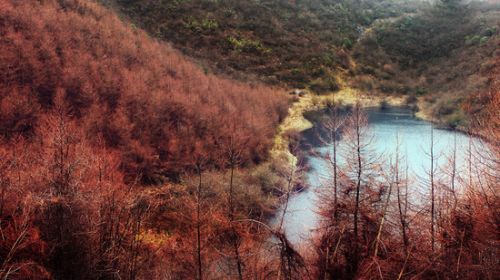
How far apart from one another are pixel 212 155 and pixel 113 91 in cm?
1042

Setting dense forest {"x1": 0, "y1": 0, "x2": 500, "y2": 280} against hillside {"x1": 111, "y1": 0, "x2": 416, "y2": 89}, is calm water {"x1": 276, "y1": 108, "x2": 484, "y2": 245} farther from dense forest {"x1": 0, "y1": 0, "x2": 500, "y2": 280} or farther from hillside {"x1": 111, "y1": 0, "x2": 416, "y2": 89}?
hillside {"x1": 111, "y1": 0, "x2": 416, "y2": 89}

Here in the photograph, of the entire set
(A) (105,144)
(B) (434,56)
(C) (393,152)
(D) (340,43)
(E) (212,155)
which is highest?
(D) (340,43)

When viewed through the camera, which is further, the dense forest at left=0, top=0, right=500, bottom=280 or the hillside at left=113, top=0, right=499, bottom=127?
the hillside at left=113, top=0, right=499, bottom=127

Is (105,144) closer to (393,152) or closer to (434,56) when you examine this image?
(393,152)

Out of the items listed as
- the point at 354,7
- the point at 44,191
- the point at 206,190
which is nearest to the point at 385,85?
the point at 354,7

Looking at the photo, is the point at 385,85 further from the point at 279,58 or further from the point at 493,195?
the point at 493,195

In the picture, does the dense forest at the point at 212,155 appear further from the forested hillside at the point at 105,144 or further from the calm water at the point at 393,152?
the calm water at the point at 393,152

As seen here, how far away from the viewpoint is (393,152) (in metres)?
27.9

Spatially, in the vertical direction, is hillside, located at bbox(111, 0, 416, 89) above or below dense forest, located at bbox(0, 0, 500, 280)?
above

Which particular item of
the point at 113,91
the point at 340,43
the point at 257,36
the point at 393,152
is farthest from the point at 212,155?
the point at 340,43

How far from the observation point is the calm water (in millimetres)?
21459

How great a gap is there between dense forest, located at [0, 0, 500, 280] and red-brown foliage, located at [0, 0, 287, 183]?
161 millimetres

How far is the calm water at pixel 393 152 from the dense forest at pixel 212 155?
1.00 m

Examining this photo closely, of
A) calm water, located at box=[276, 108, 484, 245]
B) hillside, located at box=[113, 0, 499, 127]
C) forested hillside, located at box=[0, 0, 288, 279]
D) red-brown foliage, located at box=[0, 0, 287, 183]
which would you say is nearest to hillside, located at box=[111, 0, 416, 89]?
hillside, located at box=[113, 0, 499, 127]
